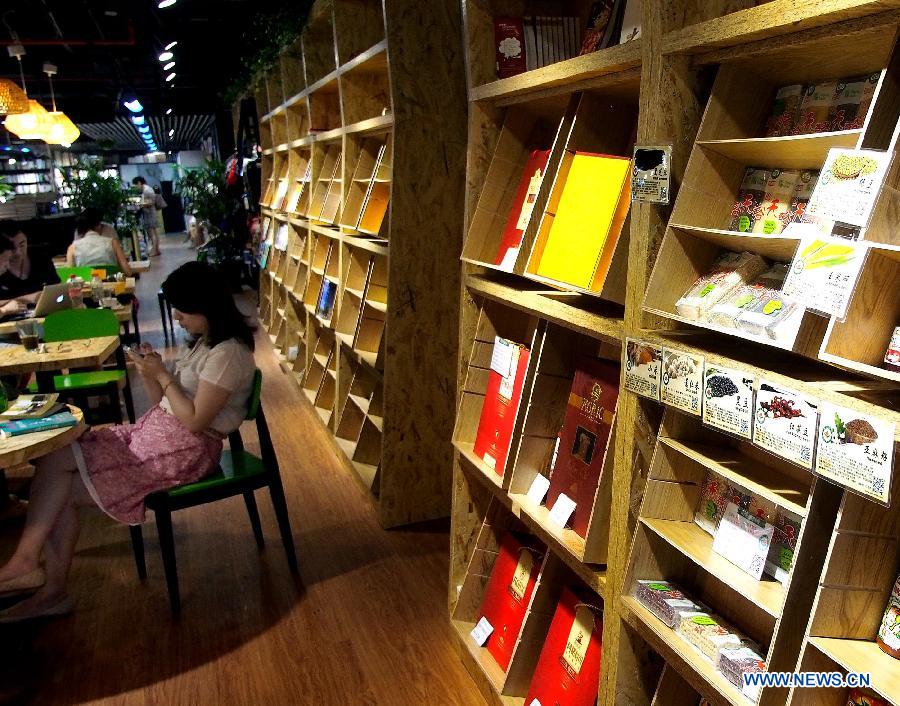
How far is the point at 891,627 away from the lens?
1396 mm

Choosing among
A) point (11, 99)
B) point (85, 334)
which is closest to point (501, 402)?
point (85, 334)

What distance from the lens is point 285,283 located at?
23.6 ft

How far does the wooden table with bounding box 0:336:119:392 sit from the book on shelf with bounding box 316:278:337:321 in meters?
1.44

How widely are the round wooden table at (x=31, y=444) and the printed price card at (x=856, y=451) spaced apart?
248cm

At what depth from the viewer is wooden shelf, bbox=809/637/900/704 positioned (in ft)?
4.24

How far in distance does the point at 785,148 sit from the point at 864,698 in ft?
3.66

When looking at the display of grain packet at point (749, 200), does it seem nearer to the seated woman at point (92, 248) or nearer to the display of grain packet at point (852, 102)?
the display of grain packet at point (852, 102)

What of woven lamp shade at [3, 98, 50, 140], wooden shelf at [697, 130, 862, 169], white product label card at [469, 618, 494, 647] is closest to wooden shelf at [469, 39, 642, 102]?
wooden shelf at [697, 130, 862, 169]

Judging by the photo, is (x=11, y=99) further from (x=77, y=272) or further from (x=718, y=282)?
(x=718, y=282)

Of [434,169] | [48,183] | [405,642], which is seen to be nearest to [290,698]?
[405,642]

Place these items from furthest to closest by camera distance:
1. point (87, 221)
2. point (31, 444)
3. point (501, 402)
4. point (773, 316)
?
point (87, 221)
point (501, 402)
point (31, 444)
point (773, 316)

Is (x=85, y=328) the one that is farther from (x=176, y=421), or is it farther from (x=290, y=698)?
(x=290, y=698)

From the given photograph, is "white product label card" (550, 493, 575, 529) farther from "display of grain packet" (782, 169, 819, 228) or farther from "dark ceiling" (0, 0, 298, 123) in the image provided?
"dark ceiling" (0, 0, 298, 123)

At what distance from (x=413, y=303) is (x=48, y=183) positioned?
21.4m
